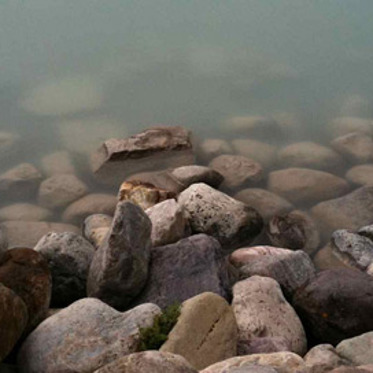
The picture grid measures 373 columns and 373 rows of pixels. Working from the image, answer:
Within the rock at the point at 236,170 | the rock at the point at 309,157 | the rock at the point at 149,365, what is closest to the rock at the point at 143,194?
the rock at the point at 236,170

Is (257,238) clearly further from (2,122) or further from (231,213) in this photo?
(2,122)

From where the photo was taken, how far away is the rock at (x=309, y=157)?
37.6 ft

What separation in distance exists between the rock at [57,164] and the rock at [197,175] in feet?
6.35

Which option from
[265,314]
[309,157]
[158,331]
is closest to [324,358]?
[265,314]

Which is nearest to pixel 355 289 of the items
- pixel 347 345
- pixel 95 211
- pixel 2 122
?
pixel 347 345

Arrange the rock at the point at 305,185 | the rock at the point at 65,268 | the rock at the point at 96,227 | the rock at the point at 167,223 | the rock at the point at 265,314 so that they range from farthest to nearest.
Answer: the rock at the point at 305,185
the rock at the point at 96,227
the rock at the point at 167,223
the rock at the point at 65,268
the rock at the point at 265,314

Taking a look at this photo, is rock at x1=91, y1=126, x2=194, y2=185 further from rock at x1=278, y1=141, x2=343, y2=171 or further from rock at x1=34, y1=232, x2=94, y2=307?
rock at x1=34, y1=232, x2=94, y2=307

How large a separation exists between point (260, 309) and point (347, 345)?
3.47 feet

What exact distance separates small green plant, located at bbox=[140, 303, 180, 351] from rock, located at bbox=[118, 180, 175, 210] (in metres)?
3.24

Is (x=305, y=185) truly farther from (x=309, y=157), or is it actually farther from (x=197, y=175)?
(x=197, y=175)

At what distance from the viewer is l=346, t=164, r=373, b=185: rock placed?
10930 millimetres

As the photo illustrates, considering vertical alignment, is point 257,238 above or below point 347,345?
below

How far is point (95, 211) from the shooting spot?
993 centimetres

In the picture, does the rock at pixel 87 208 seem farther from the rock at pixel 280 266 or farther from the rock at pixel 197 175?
the rock at pixel 280 266
